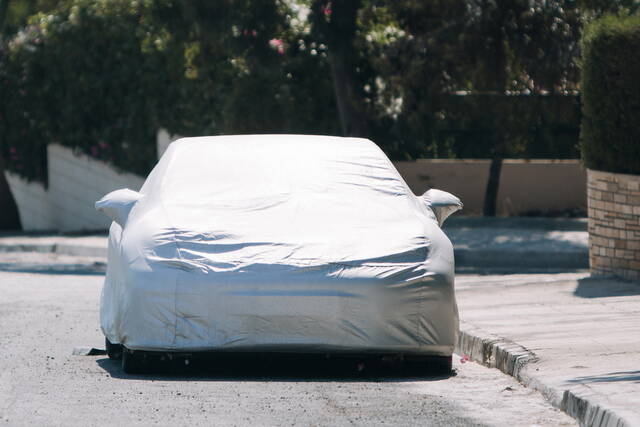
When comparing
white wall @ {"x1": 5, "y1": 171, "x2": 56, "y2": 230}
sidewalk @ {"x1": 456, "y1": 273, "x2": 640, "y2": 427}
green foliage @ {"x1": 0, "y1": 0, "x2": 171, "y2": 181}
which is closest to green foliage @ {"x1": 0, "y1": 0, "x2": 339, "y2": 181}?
green foliage @ {"x1": 0, "y1": 0, "x2": 171, "y2": 181}

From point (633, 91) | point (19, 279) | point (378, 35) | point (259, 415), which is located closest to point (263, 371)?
point (259, 415)

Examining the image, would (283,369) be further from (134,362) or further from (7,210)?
(7,210)

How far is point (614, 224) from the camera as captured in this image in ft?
37.9

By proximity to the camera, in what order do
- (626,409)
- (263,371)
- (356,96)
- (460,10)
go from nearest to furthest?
(626,409) → (263,371) → (460,10) → (356,96)

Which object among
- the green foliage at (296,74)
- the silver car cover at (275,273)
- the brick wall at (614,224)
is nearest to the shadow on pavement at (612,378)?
the silver car cover at (275,273)

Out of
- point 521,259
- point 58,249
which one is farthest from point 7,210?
point 521,259

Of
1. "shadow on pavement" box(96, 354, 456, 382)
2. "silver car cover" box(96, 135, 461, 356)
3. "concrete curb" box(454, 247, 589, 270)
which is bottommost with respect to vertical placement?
"concrete curb" box(454, 247, 589, 270)

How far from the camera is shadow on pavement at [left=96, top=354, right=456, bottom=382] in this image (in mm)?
7406

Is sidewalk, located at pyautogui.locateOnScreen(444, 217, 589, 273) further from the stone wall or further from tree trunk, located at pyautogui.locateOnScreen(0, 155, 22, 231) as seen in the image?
tree trunk, located at pyautogui.locateOnScreen(0, 155, 22, 231)

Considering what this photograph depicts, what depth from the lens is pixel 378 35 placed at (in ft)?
63.4

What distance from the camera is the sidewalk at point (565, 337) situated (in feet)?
20.8

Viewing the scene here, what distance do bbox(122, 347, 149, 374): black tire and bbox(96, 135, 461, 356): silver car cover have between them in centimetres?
10

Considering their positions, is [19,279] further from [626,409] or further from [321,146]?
[626,409]

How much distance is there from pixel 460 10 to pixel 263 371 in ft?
34.5
